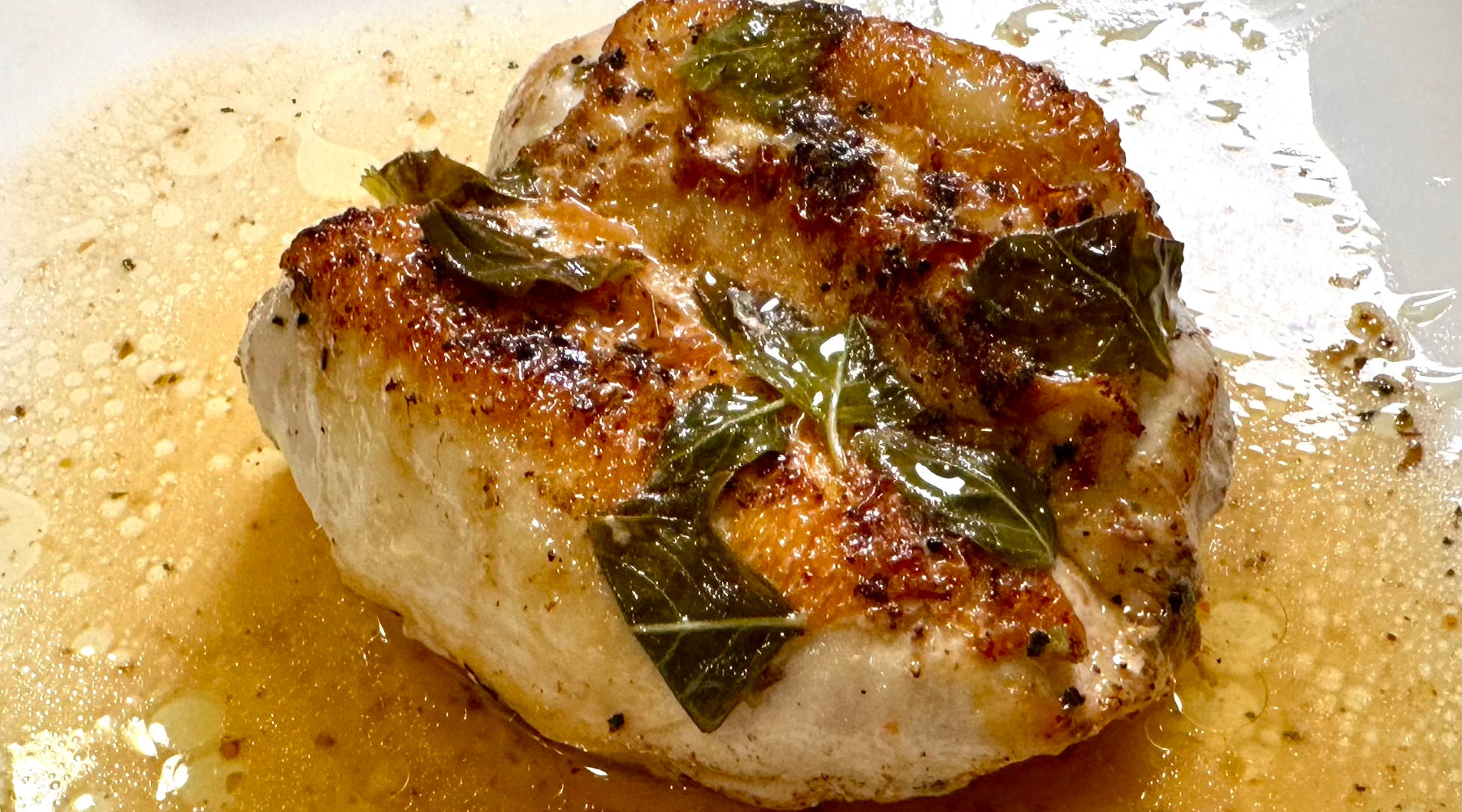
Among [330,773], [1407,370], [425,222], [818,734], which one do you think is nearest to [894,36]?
[425,222]

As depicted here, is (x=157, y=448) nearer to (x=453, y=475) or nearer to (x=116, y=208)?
(x=116, y=208)

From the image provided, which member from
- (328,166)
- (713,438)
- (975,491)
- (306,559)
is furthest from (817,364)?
(328,166)

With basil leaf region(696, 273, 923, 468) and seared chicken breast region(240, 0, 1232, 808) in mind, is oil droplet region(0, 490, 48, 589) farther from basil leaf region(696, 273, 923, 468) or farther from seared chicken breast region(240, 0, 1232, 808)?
basil leaf region(696, 273, 923, 468)

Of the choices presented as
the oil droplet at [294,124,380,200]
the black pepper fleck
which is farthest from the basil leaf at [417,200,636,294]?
the oil droplet at [294,124,380,200]

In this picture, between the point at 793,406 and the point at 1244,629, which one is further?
the point at 1244,629

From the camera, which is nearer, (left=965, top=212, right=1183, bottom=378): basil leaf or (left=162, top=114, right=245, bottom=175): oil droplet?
(left=965, top=212, right=1183, bottom=378): basil leaf

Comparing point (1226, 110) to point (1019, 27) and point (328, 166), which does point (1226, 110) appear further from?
point (328, 166)
